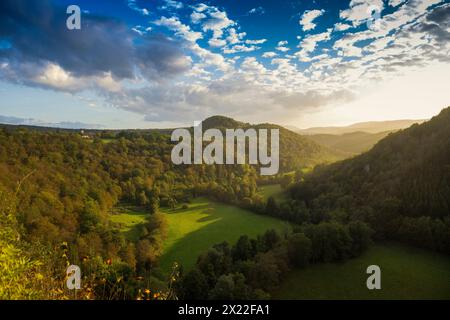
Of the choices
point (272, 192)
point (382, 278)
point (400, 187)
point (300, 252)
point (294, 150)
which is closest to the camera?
point (382, 278)

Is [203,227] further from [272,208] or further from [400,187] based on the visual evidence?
[400,187]

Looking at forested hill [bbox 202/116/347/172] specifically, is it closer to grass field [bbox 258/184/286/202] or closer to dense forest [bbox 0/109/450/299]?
grass field [bbox 258/184/286/202]

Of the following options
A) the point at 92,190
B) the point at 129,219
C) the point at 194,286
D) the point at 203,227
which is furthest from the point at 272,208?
the point at 194,286

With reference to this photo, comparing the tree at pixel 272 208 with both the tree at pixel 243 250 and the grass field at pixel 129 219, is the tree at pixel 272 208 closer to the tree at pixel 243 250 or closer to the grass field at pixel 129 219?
the grass field at pixel 129 219

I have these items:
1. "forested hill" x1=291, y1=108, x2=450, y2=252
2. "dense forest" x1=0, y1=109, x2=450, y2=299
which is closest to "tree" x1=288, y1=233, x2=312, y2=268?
"dense forest" x1=0, y1=109, x2=450, y2=299

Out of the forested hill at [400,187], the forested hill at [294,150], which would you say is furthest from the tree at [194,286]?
the forested hill at [294,150]
